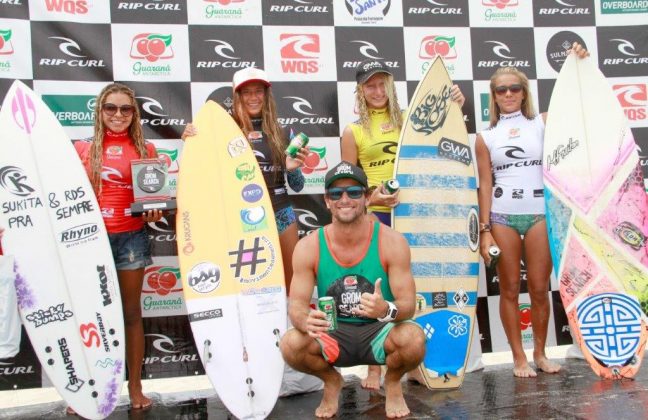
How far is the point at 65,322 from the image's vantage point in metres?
3.46

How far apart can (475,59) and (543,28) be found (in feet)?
1.78

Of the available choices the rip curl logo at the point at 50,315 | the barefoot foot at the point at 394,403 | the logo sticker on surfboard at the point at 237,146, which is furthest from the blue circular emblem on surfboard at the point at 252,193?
the barefoot foot at the point at 394,403

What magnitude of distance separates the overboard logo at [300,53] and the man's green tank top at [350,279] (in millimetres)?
1715

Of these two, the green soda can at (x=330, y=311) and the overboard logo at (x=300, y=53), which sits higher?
the overboard logo at (x=300, y=53)

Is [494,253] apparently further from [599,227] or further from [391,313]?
[391,313]

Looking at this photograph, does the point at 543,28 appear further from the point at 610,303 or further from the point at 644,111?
the point at 610,303

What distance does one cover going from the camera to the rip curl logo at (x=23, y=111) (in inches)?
143

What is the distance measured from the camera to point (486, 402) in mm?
3289

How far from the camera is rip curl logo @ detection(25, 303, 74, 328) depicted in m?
3.44

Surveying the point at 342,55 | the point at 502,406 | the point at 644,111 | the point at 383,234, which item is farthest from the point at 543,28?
the point at 502,406

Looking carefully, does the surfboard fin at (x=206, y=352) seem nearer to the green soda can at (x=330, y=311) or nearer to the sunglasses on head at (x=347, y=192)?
the green soda can at (x=330, y=311)

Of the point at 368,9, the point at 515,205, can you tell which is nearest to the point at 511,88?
the point at 515,205

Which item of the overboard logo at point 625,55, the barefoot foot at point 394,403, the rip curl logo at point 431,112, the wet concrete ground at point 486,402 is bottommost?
the wet concrete ground at point 486,402

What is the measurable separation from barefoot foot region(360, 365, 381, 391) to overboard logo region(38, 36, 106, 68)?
2.45 meters
